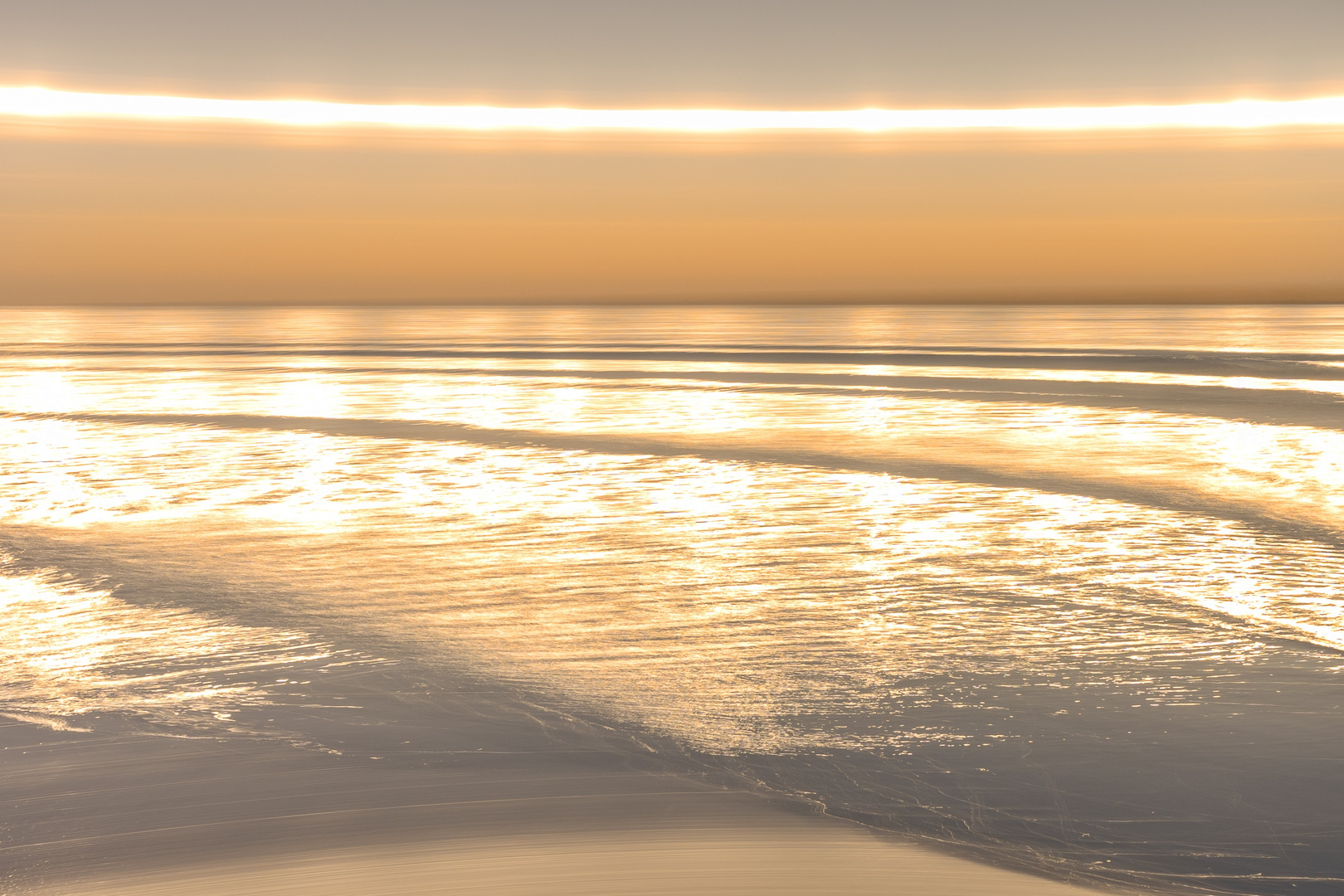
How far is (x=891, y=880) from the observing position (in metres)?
2.65

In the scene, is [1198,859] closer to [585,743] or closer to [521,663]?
[585,743]

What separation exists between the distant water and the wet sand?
158 mm

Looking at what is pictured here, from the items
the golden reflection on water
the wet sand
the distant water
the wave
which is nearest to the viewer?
the wet sand

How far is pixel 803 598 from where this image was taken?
199 inches

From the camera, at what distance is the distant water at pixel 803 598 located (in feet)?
10.4

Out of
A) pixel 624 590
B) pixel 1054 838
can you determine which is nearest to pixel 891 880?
pixel 1054 838

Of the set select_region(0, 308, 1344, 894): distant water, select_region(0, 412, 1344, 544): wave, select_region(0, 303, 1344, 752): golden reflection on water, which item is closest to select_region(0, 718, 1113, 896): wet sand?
select_region(0, 308, 1344, 894): distant water

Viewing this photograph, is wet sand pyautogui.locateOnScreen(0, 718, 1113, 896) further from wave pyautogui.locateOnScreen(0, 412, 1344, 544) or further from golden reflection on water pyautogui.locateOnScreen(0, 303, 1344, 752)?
wave pyautogui.locateOnScreen(0, 412, 1344, 544)

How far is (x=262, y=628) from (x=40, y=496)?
396 cm

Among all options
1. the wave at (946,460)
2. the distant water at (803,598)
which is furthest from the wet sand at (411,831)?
the wave at (946,460)

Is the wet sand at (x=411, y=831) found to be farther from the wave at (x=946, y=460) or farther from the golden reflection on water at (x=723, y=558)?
the wave at (x=946, y=460)

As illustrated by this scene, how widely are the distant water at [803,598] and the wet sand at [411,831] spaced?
0.52 ft

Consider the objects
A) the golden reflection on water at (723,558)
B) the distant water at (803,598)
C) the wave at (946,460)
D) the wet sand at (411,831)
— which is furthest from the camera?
the wave at (946,460)

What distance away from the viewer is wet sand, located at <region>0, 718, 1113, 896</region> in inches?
104
